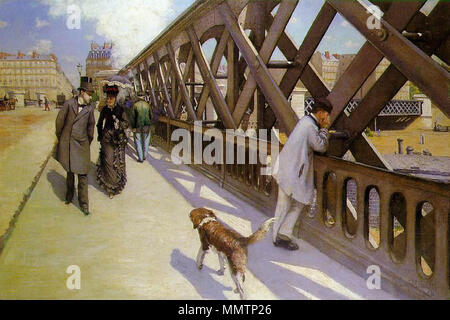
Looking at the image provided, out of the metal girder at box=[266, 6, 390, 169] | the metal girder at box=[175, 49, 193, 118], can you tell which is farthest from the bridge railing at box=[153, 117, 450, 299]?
the metal girder at box=[175, 49, 193, 118]

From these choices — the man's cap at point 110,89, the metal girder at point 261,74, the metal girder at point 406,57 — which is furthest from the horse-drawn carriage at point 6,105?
the metal girder at point 406,57

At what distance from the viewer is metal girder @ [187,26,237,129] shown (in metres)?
6.96

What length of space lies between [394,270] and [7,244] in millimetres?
3808

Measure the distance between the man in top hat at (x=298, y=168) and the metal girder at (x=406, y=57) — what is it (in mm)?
766

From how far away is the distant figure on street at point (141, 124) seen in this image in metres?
10.3

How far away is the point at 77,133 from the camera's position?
581 cm

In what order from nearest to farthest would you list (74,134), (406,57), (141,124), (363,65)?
(406,57)
(363,65)
(74,134)
(141,124)

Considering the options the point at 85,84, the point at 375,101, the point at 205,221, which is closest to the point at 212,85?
the point at 85,84

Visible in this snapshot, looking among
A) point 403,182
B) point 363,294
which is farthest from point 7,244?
point 403,182

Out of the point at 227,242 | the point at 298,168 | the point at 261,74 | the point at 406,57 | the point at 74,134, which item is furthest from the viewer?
the point at 74,134

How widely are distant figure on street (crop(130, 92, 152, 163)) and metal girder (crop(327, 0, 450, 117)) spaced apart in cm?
716

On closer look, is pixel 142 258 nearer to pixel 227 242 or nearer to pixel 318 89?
pixel 227 242

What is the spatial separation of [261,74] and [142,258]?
8.91ft
